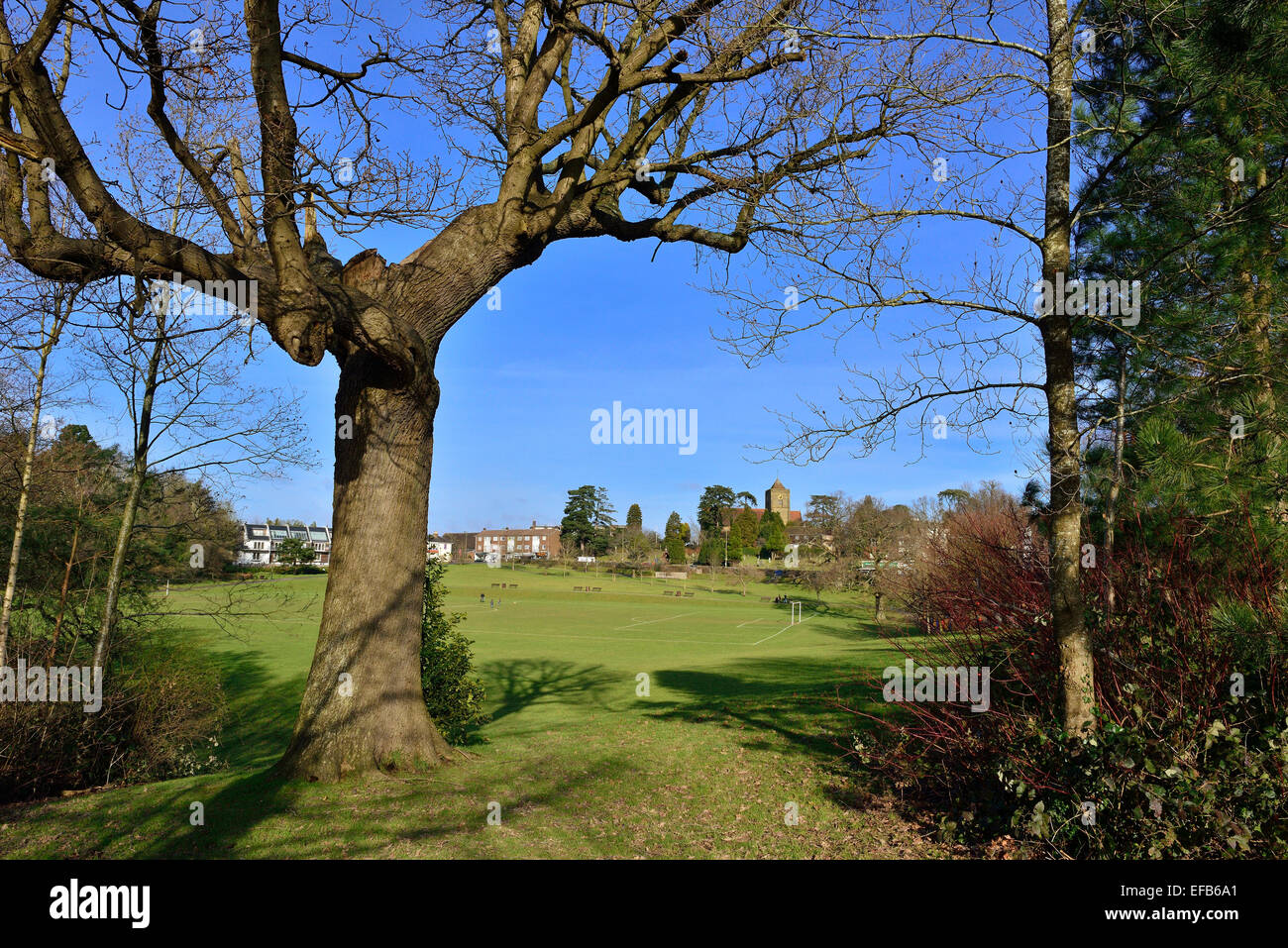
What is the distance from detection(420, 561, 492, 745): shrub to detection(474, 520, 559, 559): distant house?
136244mm

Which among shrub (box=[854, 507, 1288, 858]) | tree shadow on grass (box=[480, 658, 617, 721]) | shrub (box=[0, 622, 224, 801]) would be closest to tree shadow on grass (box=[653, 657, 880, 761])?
shrub (box=[854, 507, 1288, 858])

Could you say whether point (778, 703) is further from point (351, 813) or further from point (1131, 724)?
point (351, 813)

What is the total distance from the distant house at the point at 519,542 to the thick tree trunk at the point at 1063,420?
143 m

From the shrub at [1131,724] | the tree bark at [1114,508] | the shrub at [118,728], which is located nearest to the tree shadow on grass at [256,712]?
the shrub at [118,728]

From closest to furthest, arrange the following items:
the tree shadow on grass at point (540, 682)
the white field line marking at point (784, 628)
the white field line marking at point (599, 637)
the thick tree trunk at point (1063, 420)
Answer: the thick tree trunk at point (1063, 420)
the tree shadow on grass at point (540, 682)
the white field line marking at point (599, 637)
the white field line marking at point (784, 628)

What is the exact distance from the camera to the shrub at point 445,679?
10.1 meters

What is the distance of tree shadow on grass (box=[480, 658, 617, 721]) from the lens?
1719cm

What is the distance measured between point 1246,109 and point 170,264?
9309 mm

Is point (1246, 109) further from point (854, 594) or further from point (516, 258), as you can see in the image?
point (854, 594)

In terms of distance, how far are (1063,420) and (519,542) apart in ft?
513

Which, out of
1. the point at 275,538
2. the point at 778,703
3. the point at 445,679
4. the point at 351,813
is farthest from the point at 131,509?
the point at 275,538

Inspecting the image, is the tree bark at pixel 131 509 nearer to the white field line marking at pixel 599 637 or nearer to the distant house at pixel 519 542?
the white field line marking at pixel 599 637

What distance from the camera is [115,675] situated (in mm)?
10320
